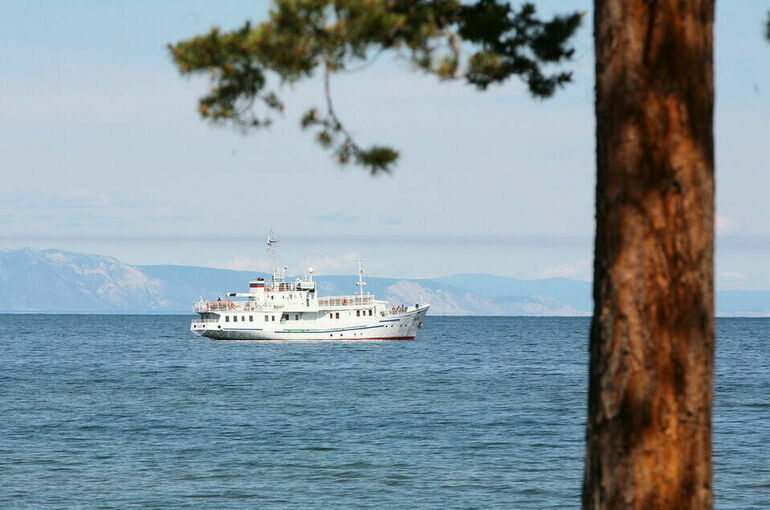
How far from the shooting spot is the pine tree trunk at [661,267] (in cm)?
669

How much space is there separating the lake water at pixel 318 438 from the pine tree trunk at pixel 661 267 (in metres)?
14.5

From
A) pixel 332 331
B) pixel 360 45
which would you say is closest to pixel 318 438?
pixel 360 45

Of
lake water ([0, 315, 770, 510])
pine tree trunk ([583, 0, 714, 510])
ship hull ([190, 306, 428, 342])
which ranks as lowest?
lake water ([0, 315, 770, 510])

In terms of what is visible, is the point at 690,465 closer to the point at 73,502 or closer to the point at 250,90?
the point at 250,90

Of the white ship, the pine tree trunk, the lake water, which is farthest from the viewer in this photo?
the white ship

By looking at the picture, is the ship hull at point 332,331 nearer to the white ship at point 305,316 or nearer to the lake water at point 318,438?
the white ship at point 305,316

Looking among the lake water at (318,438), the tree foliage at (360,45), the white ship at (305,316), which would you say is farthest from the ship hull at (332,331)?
the tree foliage at (360,45)

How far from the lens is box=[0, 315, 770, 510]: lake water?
22.1m

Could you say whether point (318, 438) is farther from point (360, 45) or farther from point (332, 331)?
point (332, 331)

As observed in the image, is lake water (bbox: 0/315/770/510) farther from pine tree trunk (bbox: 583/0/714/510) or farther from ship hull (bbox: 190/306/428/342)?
ship hull (bbox: 190/306/428/342)

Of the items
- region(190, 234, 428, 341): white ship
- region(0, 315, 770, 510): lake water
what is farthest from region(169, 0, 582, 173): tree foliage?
region(190, 234, 428, 341): white ship

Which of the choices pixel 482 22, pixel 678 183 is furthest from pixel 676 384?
pixel 482 22

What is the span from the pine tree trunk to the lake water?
14527 mm

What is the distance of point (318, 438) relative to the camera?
103 ft
